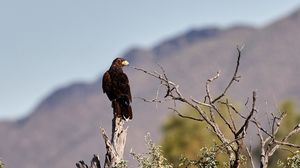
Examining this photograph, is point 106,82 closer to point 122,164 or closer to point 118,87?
point 118,87

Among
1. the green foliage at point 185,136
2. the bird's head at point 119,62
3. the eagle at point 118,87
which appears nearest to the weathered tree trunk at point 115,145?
the eagle at point 118,87

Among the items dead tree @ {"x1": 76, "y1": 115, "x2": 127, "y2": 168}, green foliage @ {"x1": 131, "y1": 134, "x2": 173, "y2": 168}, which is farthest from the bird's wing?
green foliage @ {"x1": 131, "y1": 134, "x2": 173, "y2": 168}

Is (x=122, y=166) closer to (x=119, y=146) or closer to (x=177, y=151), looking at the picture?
(x=119, y=146)

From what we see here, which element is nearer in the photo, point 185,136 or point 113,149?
point 113,149

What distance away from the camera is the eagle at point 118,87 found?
674 inches

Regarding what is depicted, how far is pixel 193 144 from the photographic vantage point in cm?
8294

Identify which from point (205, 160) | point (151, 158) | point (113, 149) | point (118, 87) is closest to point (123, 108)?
point (118, 87)

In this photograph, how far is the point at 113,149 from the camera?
48.2 feet

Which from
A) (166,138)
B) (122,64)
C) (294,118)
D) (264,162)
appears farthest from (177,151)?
(264,162)

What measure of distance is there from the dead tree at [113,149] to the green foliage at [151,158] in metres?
0.59

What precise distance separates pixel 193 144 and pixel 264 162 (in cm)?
7148

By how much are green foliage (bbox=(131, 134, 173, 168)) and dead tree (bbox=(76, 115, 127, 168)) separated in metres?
0.59

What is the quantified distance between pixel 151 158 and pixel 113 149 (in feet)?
4.40

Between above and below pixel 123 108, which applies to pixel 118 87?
above
